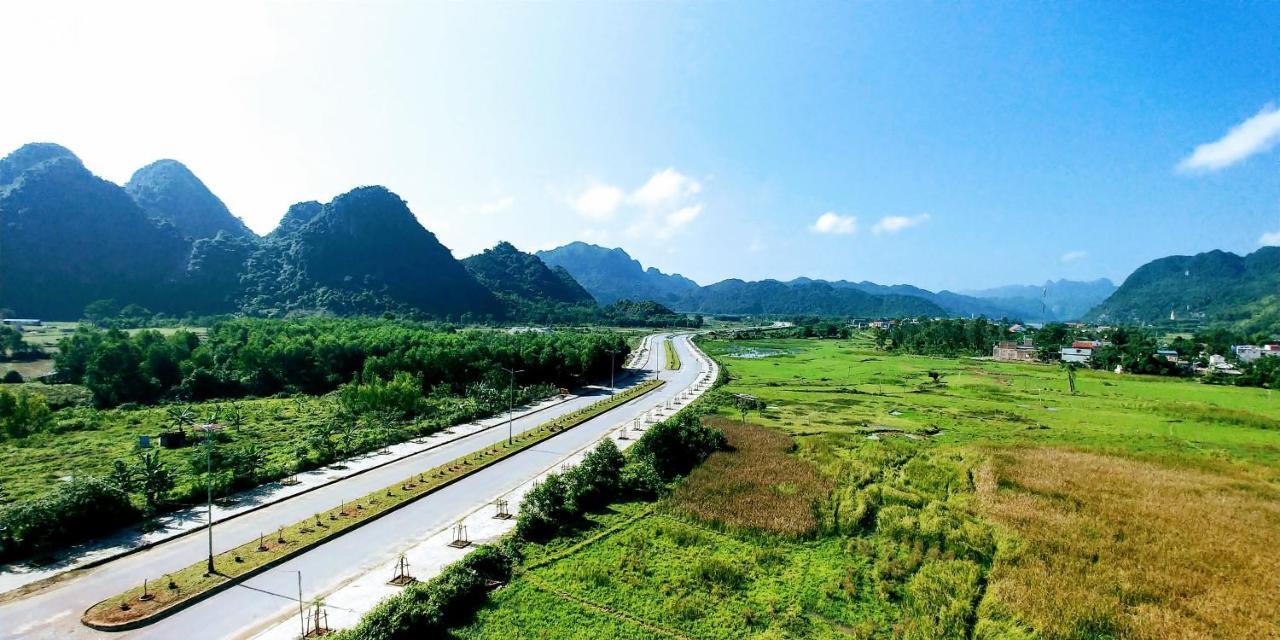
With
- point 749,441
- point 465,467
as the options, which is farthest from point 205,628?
point 749,441

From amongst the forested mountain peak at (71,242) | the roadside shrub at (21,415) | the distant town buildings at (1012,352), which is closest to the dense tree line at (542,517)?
the roadside shrub at (21,415)

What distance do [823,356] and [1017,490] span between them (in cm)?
8707

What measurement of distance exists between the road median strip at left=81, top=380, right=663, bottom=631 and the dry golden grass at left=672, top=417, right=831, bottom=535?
44.1ft

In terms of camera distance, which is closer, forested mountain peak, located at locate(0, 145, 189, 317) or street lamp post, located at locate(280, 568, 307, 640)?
street lamp post, located at locate(280, 568, 307, 640)

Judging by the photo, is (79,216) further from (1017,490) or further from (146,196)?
(1017,490)

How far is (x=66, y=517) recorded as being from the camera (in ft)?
71.0

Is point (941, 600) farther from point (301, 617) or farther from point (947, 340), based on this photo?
point (947, 340)

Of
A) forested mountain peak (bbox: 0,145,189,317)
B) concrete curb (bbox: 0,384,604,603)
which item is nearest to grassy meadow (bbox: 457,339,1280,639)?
concrete curb (bbox: 0,384,604,603)

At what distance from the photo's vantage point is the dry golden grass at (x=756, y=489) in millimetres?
26938

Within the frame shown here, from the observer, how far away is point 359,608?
58.8 feet

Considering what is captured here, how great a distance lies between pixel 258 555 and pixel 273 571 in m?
1.29

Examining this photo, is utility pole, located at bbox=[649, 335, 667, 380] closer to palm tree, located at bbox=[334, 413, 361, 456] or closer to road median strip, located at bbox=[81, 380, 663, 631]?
palm tree, located at bbox=[334, 413, 361, 456]

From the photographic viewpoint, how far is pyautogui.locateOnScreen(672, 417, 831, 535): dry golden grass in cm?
2694

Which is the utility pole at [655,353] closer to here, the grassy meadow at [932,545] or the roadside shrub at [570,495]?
the grassy meadow at [932,545]
